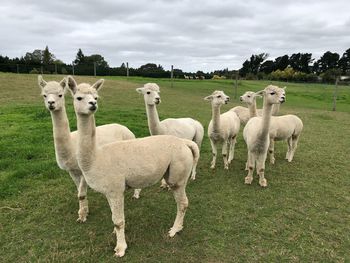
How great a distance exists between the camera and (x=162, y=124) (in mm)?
6113

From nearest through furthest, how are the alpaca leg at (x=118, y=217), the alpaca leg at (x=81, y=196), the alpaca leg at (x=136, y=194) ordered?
the alpaca leg at (x=118, y=217) < the alpaca leg at (x=81, y=196) < the alpaca leg at (x=136, y=194)

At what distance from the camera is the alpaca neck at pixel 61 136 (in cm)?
417

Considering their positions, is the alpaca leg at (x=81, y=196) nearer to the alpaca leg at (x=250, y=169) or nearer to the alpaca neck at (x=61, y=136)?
the alpaca neck at (x=61, y=136)

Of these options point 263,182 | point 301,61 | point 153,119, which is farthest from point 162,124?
point 301,61

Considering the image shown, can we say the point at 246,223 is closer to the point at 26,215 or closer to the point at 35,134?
the point at 26,215

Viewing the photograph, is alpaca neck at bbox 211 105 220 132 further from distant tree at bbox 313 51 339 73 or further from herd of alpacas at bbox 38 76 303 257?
distant tree at bbox 313 51 339 73

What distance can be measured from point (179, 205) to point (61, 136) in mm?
1956

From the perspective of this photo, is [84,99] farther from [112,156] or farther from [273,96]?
[273,96]

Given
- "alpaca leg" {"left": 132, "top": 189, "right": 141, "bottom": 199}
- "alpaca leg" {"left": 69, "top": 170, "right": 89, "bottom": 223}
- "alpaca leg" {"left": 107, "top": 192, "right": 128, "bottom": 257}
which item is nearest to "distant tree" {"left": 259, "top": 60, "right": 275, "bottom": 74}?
"alpaca leg" {"left": 132, "top": 189, "right": 141, "bottom": 199}

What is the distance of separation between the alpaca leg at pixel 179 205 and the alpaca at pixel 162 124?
0.97 meters

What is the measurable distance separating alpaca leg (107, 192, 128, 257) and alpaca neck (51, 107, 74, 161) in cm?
109

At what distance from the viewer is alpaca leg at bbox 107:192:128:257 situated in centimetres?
364

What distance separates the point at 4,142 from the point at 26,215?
386 centimetres

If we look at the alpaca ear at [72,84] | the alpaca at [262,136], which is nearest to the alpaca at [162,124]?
the alpaca at [262,136]
